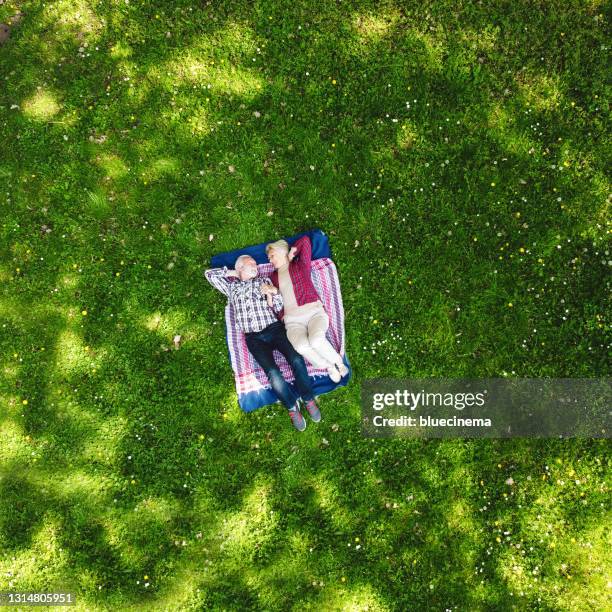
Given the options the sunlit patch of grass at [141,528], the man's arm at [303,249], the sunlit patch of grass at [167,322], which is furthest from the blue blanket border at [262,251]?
the sunlit patch of grass at [141,528]

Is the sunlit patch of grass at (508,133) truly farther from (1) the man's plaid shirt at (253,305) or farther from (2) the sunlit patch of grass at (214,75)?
(1) the man's plaid shirt at (253,305)

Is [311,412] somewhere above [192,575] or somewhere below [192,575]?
above

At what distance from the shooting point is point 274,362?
251 inches

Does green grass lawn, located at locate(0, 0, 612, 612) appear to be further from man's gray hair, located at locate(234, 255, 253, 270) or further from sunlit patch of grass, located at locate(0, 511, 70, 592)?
man's gray hair, located at locate(234, 255, 253, 270)

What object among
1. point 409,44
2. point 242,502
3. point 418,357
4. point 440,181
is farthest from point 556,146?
point 242,502

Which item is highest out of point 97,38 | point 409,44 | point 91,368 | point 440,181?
point 97,38

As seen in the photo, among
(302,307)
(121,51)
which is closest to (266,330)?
(302,307)

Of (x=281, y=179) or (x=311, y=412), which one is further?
(x=281, y=179)

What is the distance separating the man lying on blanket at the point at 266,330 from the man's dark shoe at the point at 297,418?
2cm

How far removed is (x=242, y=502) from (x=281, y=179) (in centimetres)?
494

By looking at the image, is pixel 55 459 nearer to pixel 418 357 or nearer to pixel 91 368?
pixel 91 368

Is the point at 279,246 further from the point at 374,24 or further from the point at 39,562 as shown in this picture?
the point at 39,562

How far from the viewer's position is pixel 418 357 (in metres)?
6.69

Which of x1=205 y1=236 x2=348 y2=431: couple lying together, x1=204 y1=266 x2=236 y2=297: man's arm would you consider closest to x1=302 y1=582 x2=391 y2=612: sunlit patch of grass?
x1=205 y1=236 x2=348 y2=431: couple lying together
